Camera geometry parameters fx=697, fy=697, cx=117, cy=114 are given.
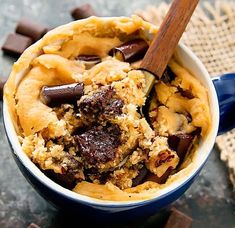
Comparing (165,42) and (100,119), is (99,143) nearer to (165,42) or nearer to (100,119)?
(100,119)

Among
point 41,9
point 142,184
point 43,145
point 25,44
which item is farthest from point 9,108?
point 41,9

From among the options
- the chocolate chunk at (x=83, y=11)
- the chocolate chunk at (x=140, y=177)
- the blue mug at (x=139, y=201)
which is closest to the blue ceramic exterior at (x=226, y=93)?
the blue mug at (x=139, y=201)

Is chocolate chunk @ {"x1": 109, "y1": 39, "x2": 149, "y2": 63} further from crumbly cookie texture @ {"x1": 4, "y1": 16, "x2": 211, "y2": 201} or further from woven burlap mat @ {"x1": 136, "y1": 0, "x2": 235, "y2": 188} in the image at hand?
woven burlap mat @ {"x1": 136, "y1": 0, "x2": 235, "y2": 188}

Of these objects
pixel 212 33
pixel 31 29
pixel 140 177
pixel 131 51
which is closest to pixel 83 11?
pixel 31 29

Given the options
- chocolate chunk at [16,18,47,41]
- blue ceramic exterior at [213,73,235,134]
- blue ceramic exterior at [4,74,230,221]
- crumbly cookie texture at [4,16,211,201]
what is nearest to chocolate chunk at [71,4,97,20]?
chocolate chunk at [16,18,47,41]

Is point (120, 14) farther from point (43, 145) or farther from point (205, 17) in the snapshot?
point (43, 145)

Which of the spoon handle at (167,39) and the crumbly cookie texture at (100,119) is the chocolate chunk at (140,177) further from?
the spoon handle at (167,39)
